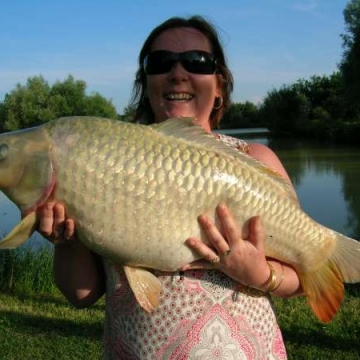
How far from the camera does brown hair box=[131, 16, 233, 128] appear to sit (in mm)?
1662

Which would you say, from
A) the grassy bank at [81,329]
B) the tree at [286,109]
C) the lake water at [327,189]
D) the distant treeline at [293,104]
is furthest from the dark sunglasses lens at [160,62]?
the tree at [286,109]

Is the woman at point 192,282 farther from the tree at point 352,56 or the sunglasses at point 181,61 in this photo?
the tree at point 352,56

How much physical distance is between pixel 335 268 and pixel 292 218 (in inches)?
8.0

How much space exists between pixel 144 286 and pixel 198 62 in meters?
0.68

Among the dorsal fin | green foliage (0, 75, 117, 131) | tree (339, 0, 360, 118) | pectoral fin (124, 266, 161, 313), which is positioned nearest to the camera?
pectoral fin (124, 266, 161, 313)

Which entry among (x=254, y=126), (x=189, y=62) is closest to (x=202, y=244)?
(x=189, y=62)

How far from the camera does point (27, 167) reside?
1368mm

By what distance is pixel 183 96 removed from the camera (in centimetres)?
154

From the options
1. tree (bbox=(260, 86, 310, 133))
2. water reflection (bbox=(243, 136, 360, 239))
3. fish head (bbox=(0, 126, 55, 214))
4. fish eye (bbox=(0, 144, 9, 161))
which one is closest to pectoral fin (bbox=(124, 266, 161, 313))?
fish head (bbox=(0, 126, 55, 214))

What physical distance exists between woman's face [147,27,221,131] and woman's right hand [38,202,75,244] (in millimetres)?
438

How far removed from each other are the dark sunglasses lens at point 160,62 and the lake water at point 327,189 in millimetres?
5434

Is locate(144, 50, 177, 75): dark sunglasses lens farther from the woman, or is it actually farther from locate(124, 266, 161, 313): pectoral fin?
locate(124, 266, 161, 313): pectoral fin

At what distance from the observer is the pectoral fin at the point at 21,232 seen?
1.33 meters

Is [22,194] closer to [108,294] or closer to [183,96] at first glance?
[108,294]
